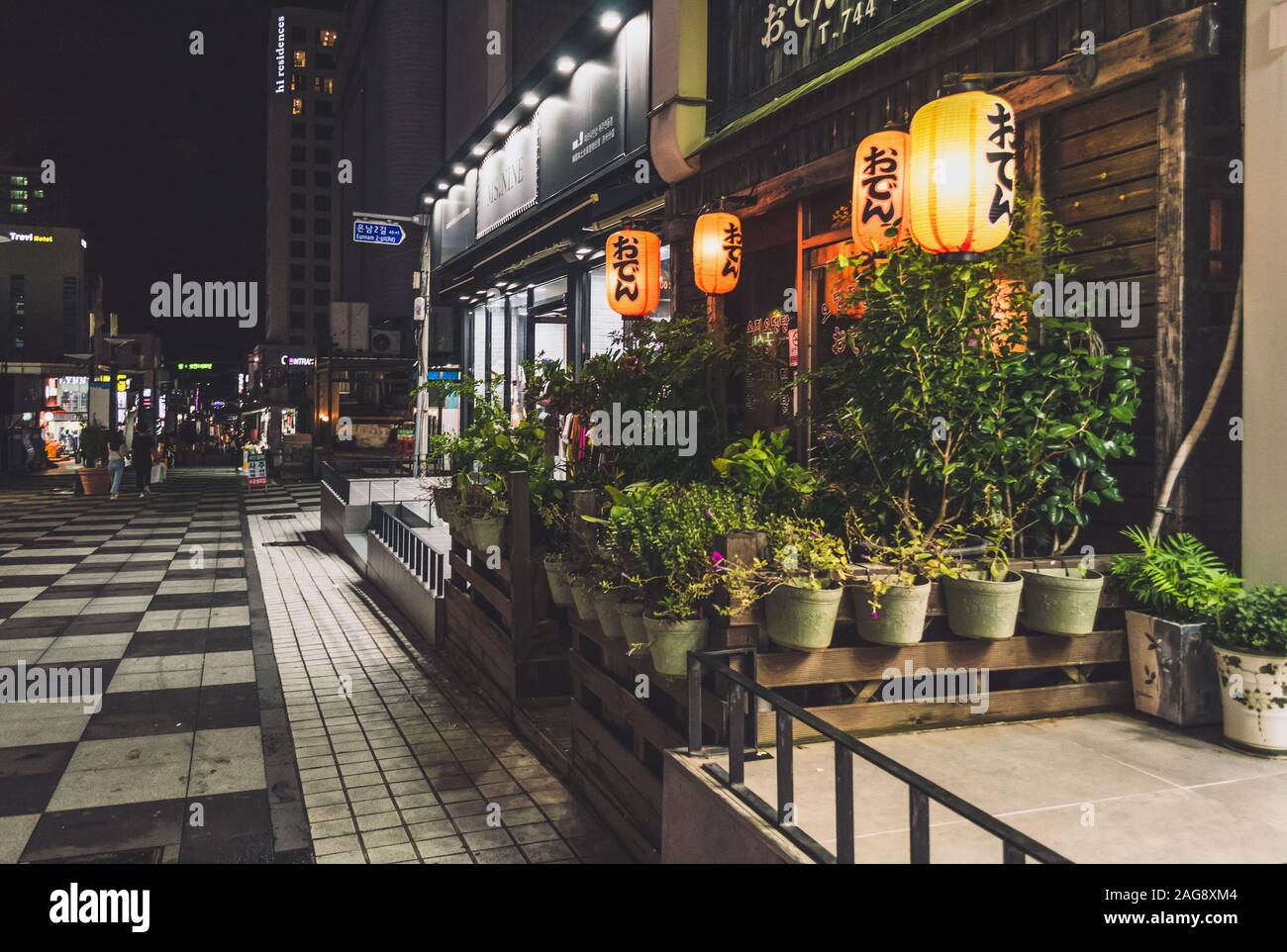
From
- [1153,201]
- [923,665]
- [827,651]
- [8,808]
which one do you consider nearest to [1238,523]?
[1153,201]

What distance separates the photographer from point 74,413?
57.9m

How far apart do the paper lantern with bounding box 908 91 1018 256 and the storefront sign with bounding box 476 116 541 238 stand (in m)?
12.1

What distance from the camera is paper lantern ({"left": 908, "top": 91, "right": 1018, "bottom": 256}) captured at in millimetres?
4953

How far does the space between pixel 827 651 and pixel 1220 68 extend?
146 inches

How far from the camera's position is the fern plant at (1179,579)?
4.40 meters

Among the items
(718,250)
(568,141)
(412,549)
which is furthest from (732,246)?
(568,141)

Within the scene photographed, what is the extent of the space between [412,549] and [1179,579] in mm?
8436

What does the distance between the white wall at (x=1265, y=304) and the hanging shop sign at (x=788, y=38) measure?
7.27 ft

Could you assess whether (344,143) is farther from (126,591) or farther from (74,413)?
(126,591)

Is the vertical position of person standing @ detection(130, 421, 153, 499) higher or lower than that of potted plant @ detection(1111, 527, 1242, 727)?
higher

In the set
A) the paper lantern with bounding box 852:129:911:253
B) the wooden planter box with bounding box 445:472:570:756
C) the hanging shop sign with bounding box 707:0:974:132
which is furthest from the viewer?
the hanging shop sign with bounding box 707:0:974:132

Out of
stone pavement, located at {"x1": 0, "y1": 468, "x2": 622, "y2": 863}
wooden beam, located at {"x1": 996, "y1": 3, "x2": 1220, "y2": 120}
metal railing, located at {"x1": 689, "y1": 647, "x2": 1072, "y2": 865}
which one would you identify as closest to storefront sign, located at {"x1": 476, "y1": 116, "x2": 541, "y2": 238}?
stone pavement, located at {"x1": 0, "y1": 468, "x2": 622, "y2": 863}

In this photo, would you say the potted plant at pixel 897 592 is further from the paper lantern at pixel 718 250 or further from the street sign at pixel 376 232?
the street sign at pixel 376 232

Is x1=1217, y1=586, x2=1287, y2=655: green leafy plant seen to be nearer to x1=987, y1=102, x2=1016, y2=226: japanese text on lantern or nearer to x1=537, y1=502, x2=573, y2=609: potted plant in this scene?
x1=987, y1=102, x2=1016, y2=226: japanese text on lantern
